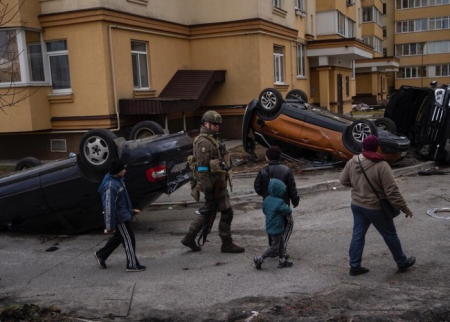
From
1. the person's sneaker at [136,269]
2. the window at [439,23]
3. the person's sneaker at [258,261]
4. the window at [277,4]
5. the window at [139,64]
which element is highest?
the window at [439,23]

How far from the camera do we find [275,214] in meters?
5.76

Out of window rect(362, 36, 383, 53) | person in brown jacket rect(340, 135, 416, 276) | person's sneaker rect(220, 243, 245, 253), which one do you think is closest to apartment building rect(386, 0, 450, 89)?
window rect(362, 36, 383, 53)

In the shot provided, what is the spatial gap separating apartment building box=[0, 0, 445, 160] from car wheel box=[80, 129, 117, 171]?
593cm

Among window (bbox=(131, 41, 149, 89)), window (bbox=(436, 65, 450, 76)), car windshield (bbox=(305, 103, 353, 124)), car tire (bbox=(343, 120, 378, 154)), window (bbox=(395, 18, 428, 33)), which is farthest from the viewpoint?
window (bbox=(395, 18, 428, 33))

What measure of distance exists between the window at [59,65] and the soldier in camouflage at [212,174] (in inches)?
395

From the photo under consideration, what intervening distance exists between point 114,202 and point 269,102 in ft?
22.9

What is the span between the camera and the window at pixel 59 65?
49.4ft

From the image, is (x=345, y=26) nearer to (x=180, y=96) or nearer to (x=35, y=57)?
(x=180, y=96)

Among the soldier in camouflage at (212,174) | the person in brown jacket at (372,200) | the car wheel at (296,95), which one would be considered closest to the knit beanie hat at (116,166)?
the soldier in camouflage at (212,174)

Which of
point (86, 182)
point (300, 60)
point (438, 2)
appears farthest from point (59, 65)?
point (438, 2)

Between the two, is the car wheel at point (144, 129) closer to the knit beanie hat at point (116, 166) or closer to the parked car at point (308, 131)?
the parked car at point (308, 131)

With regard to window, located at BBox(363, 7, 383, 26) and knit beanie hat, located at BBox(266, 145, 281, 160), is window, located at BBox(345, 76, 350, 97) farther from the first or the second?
knit beanie hat, located at BBox(266, 145, 281, 160)

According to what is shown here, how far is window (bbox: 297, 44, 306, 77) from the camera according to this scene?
2456 centimetres

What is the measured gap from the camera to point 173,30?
18156 millimetres
